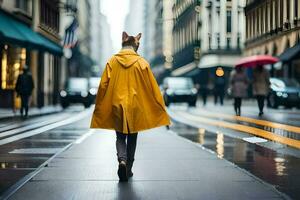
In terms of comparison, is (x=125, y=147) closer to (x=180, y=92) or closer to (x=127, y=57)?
(x=127, y=57)

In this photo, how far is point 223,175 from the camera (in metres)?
7.23

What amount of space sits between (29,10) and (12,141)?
23.4 meters

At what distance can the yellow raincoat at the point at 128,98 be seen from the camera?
6.83m

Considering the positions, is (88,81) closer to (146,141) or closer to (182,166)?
(146,141)

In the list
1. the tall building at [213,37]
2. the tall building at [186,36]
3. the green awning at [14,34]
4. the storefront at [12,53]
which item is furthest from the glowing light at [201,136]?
the tall building at [186,36]

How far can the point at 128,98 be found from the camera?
269 inches

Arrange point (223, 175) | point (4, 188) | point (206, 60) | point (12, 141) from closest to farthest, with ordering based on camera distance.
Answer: point (4, 188), point (223, 175), point (12, 141), point (206, 60)

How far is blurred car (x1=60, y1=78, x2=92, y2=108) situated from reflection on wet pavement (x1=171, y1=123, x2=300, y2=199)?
21586mm

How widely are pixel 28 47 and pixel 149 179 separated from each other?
22.5 meters

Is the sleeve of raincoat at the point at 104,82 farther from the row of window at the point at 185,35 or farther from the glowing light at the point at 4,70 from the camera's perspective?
the row of window at the point at 185,35

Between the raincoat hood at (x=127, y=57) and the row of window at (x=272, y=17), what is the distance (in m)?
20.4

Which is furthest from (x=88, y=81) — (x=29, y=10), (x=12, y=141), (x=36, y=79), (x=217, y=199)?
(x=217, y=199)

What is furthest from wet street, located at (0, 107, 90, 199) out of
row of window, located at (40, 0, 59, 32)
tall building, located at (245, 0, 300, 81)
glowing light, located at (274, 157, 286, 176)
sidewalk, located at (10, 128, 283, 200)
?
row of window, located at (40, 0, 59, 32)

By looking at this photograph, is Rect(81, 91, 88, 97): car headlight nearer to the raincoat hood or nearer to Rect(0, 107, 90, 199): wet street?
Rect(0, 107, 90, 199): wet street
